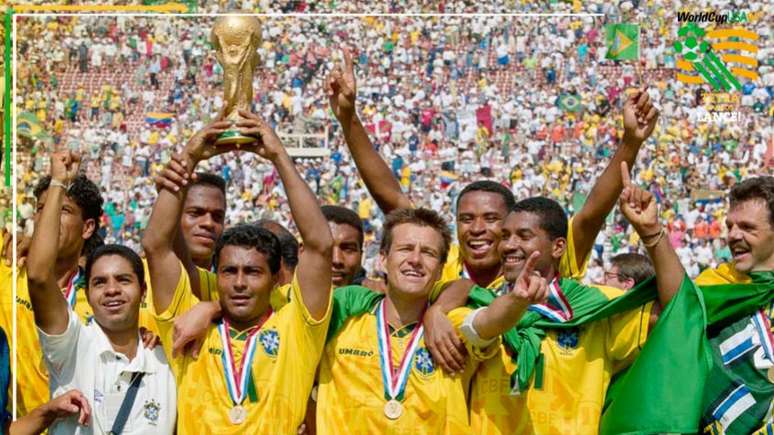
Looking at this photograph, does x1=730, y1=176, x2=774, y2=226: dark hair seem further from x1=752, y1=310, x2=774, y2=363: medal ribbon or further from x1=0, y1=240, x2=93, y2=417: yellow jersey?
x1=0, y1=240, x2=93, y2=417: yellow jersey

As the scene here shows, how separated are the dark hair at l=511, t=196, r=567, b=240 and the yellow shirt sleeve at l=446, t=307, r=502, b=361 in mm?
540

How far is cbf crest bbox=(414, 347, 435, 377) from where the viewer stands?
5023mm

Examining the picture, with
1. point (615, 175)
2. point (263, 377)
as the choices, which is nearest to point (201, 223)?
point (263, 377)

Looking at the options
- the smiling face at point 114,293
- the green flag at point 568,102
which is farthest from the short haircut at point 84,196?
the green flag at point 568,102

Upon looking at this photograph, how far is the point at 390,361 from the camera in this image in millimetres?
5008

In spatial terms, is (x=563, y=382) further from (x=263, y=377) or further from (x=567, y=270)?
(x=263, y=377)

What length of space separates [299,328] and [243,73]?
106 cm

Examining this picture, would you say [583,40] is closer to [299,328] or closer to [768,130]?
[768,130]

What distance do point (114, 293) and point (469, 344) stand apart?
57.7 inches

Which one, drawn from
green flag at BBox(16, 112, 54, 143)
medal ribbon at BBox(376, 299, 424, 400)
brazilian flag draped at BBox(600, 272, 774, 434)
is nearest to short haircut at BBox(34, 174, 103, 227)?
medal ribbon at BBox(376, 299, 424, 400)

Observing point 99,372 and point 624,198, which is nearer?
point 624,198

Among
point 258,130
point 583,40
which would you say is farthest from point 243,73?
point 583,40

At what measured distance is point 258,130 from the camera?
4.99 metres

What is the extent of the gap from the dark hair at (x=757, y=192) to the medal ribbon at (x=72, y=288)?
9.41ft
